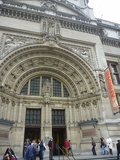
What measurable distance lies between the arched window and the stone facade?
35 cm

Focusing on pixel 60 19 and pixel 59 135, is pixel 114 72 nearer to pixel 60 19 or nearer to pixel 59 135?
pixel 60 19

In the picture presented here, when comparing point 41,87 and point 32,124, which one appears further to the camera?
point 41,87

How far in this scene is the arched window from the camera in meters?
15.9

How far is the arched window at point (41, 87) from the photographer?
15913mm

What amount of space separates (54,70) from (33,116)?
5.84 m

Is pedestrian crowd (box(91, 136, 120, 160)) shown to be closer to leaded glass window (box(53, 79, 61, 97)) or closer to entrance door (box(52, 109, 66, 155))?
entrance door (box(52, 109, 66, 155))

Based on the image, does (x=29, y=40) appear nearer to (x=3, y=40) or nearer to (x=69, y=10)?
(x=3, y=40)

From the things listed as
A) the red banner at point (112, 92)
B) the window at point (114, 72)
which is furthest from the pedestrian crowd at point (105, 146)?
the window at point (114, 72)

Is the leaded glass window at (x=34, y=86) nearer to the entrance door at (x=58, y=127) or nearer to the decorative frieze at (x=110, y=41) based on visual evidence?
the entrance door at (x=58, y=127)

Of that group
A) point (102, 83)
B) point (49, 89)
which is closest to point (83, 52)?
point (102, 83)

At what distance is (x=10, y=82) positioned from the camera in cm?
1418

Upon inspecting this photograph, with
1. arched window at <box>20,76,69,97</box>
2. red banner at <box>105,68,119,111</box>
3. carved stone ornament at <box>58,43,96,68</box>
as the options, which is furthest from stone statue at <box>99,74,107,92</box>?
arched window at <box>20,76,69,97</box>

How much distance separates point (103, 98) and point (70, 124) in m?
4.37

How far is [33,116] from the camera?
49.0 feet
